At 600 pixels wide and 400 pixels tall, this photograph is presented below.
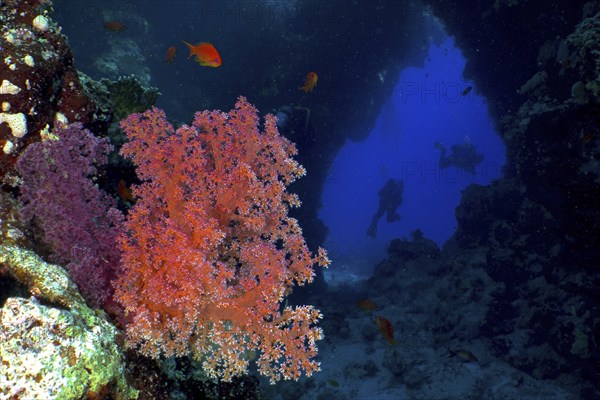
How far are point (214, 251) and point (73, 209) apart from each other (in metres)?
0.96

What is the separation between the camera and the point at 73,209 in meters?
2.44

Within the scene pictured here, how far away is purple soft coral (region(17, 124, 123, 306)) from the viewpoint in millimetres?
2338

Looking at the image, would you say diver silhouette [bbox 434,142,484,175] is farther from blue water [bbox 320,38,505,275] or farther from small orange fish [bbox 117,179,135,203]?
blue water [bbox 320,38,505,275]

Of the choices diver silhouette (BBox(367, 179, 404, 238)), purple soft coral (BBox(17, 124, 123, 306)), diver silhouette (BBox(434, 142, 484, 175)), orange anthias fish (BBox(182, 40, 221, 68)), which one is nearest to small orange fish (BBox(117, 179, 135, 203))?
purple soft coral (BBox(17, 124, 123, 306))

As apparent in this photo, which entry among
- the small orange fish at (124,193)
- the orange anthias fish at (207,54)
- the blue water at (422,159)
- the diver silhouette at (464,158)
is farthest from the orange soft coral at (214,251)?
the blue water at (422,159)

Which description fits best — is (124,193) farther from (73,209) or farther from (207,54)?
(207,54)

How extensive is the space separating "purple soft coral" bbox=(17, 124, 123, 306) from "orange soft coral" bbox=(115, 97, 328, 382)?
6.5 inches

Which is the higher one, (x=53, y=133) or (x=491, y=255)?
(x=491, y=255)

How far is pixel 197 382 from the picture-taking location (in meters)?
2.88

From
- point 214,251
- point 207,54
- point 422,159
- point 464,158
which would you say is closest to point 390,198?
point 464,158

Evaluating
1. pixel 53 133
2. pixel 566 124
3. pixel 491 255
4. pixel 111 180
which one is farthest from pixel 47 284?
pixel 491 255

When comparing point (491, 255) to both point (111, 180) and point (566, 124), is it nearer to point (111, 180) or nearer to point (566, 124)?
point (566, 124)

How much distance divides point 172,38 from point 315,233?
11.9m

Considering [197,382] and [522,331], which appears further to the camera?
[522,331]
